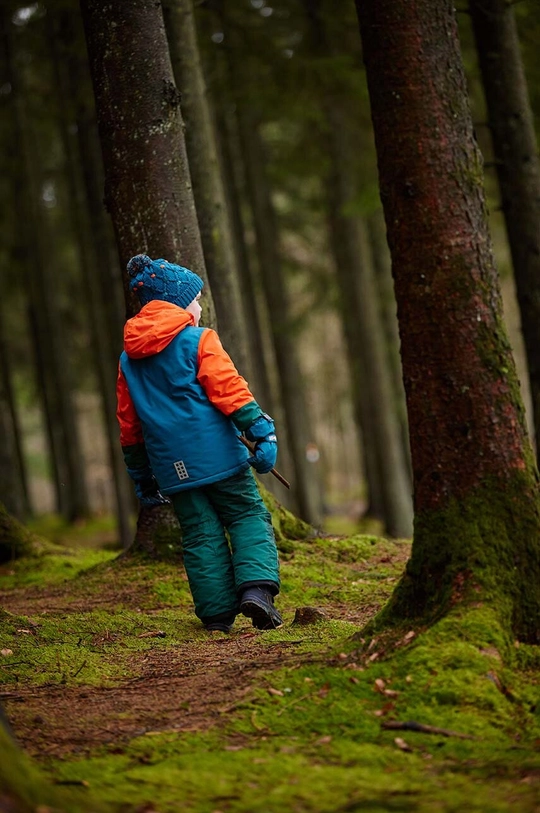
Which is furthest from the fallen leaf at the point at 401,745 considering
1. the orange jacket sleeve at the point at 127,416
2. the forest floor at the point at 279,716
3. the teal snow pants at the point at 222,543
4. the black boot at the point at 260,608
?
the orange jacket sleeve at the point at 127,416

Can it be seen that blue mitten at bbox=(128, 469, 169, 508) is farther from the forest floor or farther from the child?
the forest floor

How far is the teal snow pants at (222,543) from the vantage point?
17.2 ft

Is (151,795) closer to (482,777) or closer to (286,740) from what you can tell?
(286,740)

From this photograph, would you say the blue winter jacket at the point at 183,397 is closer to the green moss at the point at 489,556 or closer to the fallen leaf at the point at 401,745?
the green moss at the point at 489,556

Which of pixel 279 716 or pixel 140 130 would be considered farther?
pixel 140 130

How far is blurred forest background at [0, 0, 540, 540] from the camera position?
522 inches

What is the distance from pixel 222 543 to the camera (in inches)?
211

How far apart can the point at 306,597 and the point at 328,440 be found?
38124 mm

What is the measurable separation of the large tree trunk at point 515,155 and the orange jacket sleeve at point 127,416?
4.98m

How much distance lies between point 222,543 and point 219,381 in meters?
1.00

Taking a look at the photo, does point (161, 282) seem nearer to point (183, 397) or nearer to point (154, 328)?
point (154, 328)

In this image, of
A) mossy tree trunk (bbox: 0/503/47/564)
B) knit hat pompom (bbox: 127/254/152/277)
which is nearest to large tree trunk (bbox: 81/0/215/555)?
knit hat pompom (bbox: 127/254/152/277)

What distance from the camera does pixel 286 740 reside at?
3.33m

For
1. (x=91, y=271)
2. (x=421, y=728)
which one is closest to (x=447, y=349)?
(x=421, y=728)
